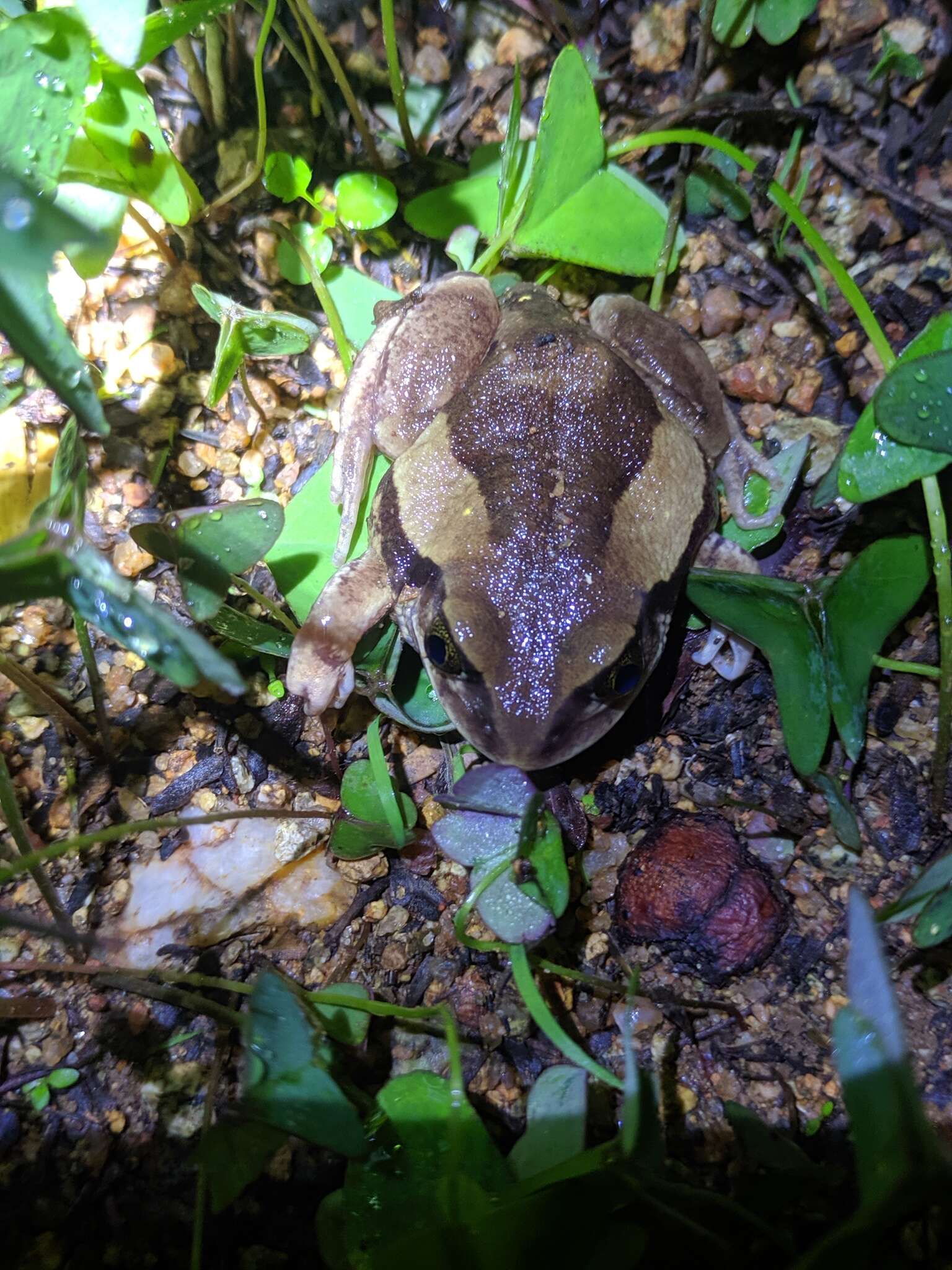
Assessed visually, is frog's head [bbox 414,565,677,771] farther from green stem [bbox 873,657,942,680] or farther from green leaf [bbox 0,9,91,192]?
green leaf [bbox 0,9,91,192]

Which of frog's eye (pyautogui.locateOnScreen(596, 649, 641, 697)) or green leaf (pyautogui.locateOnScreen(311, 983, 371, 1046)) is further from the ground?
frog's eye (pyautogui.locateOnScreen(596, 649, 641, 697))

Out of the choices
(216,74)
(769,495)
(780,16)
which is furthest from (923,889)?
(216,74)

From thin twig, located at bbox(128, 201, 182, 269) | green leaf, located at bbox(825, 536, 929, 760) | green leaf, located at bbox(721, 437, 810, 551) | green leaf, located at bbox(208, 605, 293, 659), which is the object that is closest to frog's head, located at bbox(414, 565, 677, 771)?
green leaf, located at bbox(208, 605, 293, 659)

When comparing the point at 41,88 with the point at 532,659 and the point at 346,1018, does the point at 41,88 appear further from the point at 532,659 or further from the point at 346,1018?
the point at 346,1018

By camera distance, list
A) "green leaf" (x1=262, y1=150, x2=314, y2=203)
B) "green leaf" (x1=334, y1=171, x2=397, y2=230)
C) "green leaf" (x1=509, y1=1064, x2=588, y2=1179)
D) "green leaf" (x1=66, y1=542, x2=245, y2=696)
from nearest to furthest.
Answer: "green leaf" (x1=66, y1=542, x2=245, y2=696)
"green leaf" (x1=509, y1=1064, x2=588, y2=1179)
"green leaf" (x1=262, y1=150, x2=314, y2=203)
"green leaf" (x1=334, y1=171, x2=397, y2=230)

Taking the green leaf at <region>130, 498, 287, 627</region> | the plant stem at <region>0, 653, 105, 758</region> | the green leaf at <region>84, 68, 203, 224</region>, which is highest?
the green leaf at <region>84, 68, 203, 224</region>

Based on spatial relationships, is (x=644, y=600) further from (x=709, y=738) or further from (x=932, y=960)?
(x=932, y=960)
